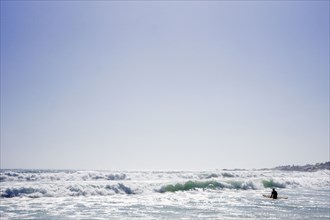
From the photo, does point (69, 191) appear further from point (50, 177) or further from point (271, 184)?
point (271, 184)

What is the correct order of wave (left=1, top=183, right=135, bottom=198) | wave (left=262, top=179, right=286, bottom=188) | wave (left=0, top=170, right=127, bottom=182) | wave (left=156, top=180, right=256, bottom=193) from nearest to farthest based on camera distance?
wave (left=1, top=183, right=135, bottom=198)
wave (left=156, top=180, right=256, bottom=193)
wave (left=262, top=179, right=286, bottom=188)
wave (left=0, top=170, right=127, bottom=182)

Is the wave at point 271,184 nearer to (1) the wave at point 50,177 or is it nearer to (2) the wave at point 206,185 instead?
(2) the wave at point 206,185

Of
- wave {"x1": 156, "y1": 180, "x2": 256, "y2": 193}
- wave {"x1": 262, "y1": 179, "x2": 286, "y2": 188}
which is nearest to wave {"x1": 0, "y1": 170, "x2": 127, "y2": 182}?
wave {"x1": 156, "y1": 180, "x2": 256, "y2": 193}

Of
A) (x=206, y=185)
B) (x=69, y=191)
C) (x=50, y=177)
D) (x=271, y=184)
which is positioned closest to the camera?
(x=69, y=191)

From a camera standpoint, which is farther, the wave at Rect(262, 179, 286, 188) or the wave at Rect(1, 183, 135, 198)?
the wave at Rect(262, 179, 286, 188)

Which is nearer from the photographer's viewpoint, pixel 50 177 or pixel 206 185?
pixel 206 185

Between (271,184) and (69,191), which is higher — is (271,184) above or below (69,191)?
below

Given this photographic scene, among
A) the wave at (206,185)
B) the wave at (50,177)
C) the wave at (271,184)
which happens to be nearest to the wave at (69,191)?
the wave at (206,185)

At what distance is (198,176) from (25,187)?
33.5 meters

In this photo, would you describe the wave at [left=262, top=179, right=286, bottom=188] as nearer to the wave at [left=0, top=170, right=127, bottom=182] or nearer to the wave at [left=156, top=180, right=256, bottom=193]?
the wave at [left=156, top=180, right=256, bottom=193]

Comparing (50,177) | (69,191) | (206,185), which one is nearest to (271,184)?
(206,185)

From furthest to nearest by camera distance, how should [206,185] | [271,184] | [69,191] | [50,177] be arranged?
1. [50,177]
2. [271,184]
3. [206,185]
4. [69,191]

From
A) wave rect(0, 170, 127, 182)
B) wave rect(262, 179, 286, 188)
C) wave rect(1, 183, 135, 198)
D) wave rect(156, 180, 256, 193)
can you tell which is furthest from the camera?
wave rect(0, 170, 127, 182)

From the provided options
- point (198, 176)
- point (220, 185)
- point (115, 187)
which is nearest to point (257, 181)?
point (220, 185)
